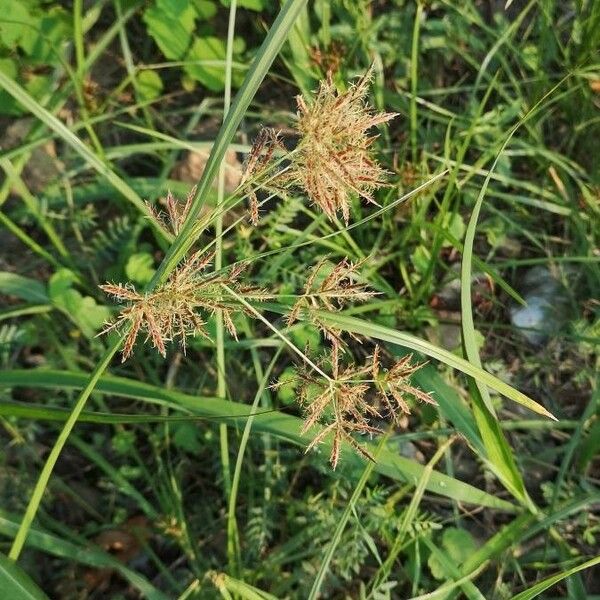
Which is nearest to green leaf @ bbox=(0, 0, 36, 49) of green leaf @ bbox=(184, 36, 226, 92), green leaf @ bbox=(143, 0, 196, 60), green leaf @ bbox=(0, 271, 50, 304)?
green leaf @ bbox=(143, 0, 196, 60)

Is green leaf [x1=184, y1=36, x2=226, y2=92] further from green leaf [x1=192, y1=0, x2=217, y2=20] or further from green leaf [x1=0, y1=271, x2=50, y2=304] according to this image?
green leaf [x1=0, y1=271, x2=50, y2=304]

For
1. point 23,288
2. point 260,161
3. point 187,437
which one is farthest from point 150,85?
point 260,161

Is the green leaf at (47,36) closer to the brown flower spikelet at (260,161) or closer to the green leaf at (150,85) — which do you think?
the green leaf at (150,85)

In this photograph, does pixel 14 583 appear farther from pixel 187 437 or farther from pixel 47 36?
pixel 47 36

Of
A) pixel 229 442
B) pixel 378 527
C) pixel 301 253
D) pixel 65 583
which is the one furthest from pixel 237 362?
pixel 65 583

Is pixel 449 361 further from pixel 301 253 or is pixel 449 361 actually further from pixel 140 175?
pixel 140 175

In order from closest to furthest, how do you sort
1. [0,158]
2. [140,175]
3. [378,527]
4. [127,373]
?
[0,158] < [378,527] < [127,373] < [140,175]
